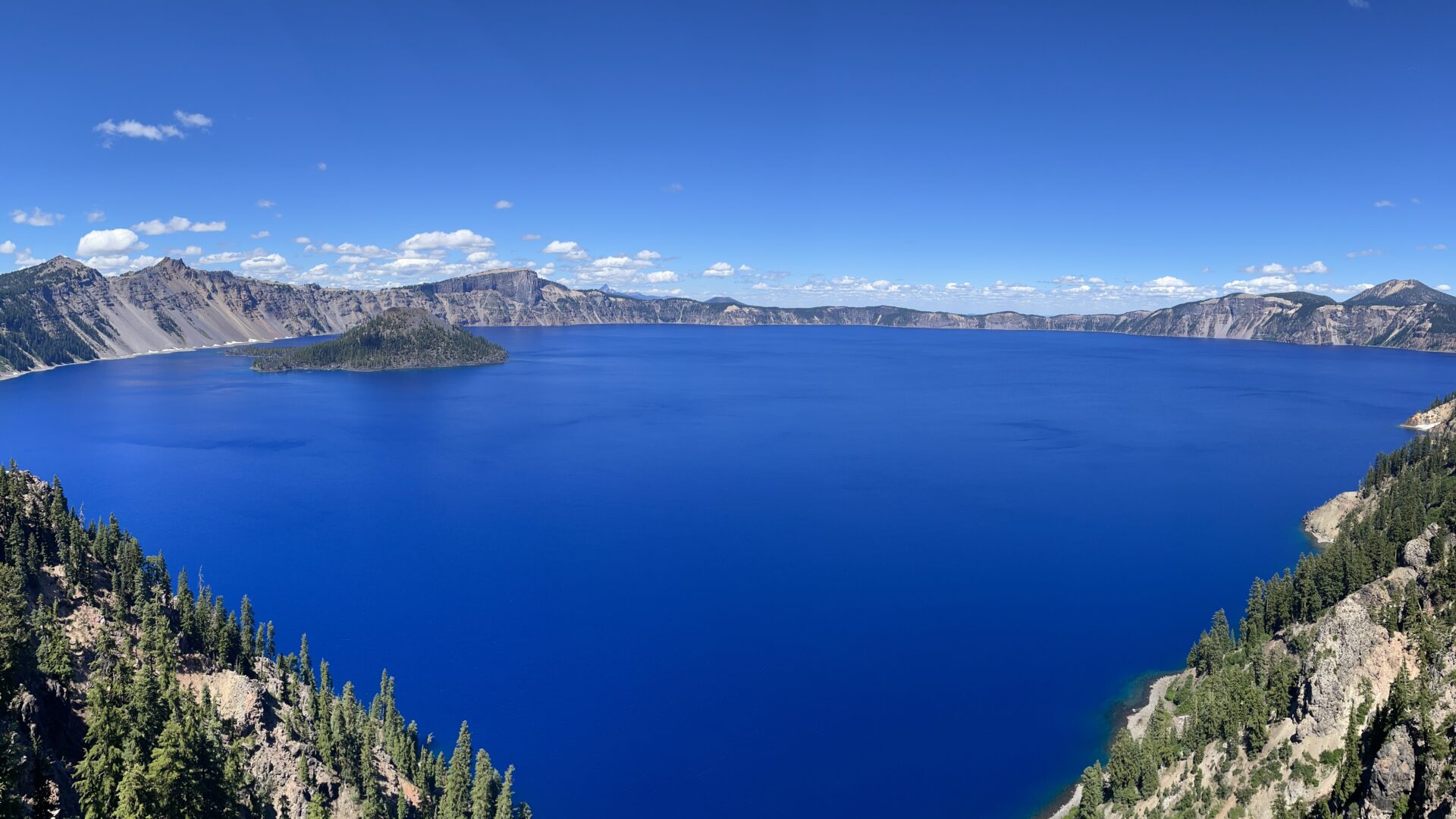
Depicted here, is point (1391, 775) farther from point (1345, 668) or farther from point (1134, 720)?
point (1134, 720)

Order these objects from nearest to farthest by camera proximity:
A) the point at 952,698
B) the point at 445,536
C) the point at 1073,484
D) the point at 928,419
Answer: the point at 952,698
the point at 445,536
the point at 1073,484
the point at 928,419

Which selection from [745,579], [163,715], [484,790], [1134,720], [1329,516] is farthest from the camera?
[1329,516]

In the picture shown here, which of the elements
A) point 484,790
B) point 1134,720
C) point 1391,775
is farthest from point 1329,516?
point 484,790

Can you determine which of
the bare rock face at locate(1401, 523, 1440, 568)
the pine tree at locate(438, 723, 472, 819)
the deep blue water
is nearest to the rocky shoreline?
the deep blue water

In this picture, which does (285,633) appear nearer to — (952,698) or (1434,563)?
(952,698)

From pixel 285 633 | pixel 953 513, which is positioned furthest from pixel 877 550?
pixel 285 633

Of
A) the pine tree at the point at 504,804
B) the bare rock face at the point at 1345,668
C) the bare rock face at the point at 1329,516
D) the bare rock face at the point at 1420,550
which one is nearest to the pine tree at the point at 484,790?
the pine tree at the point at 504,804

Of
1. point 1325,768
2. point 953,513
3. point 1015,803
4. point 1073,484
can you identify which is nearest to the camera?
point 1325,768

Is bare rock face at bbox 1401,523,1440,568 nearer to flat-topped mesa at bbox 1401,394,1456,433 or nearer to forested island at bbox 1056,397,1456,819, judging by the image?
forested island at bbox 1056,397,1456,819
